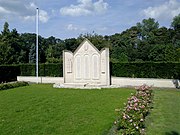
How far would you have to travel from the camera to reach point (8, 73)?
27.2m

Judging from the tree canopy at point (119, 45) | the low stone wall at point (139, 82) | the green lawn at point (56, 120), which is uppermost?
the tree canopy at point (119, 45)

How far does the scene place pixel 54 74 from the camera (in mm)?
26500

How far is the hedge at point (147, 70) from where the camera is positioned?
20297 mm

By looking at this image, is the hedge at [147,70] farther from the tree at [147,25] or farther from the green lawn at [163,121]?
the tree at [147,25]

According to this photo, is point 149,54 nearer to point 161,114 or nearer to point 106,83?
point 106,83

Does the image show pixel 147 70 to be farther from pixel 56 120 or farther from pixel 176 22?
pixel 176 22

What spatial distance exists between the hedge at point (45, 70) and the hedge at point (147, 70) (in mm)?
6481

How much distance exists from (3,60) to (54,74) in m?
16.7

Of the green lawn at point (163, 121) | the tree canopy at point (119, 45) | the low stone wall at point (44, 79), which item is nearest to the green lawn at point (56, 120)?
the green lawn at point (163, 121)

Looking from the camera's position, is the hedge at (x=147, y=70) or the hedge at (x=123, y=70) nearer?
the hedge at (x=147, y=70)

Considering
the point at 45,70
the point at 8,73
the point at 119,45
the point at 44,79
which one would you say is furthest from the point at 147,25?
the point at 8,73

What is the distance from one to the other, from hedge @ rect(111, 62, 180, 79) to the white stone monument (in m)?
2.46

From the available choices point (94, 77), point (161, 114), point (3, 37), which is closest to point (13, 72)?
point (94, 77)

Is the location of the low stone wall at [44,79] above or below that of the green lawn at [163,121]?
above
